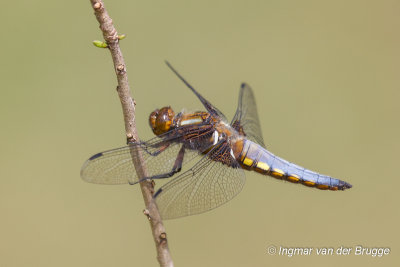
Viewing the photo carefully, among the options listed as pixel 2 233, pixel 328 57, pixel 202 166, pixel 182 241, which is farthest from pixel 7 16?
pixel 202 166

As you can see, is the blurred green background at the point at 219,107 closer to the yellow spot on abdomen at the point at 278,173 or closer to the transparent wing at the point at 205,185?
the yellow spot on abdomen at the point at 278,173

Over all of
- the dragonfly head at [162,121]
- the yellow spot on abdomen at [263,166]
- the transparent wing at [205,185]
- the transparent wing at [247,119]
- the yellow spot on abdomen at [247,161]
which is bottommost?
the transparent wing at [205,185]

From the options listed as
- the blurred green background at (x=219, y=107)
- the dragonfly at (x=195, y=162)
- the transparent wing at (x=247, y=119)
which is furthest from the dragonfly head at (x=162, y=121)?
the blurred green background at (x=219, y=107)

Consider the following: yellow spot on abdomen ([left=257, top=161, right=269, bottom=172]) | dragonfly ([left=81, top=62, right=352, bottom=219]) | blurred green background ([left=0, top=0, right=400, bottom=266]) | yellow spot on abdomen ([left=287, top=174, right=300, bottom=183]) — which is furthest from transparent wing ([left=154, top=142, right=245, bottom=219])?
blurred green background ([left=0, top=0, right=400, bottom=266])

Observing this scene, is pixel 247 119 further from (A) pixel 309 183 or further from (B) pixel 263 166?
(A) pixel 309 183

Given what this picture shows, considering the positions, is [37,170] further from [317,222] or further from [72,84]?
[317,222]

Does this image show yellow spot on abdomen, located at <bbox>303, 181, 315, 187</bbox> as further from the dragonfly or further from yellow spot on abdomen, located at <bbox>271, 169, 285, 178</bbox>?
yellow spot on abdomen, located at <bbox>271, 169, 285, 178</bbox>
